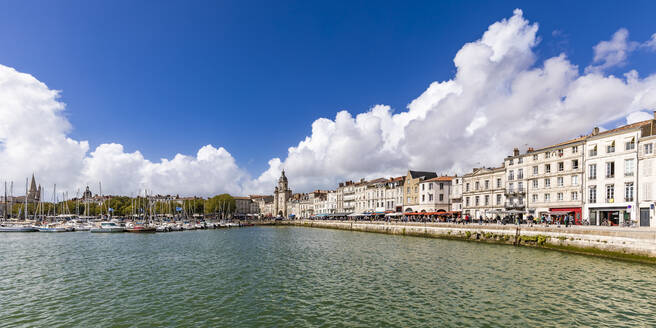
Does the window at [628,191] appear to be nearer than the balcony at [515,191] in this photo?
Yes

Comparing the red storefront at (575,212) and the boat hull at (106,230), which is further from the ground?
the red storefront at (575,212)

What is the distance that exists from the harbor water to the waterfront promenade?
61.3 inches

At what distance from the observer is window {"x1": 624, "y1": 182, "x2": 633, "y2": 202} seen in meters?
38.5

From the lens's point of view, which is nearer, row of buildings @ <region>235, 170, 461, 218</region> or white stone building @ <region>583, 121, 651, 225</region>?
white stone building @ <region>583, 121, 651, 225</region>

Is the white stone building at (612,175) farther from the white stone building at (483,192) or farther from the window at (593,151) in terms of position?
the white stone building at (483,192)

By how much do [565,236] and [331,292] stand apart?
27431mm

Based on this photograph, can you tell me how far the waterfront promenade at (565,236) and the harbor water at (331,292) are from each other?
1.56 m

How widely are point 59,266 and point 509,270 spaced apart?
34460mm

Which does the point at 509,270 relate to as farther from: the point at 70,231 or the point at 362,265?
the point at 70,231

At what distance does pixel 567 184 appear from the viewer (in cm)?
4709

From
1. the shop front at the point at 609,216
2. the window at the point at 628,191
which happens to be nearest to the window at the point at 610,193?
the shop front at the point at 609,216

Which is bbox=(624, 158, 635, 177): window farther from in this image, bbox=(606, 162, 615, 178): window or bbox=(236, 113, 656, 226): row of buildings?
bbox=(606, 162, 615, 178): window

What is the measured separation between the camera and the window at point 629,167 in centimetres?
3859

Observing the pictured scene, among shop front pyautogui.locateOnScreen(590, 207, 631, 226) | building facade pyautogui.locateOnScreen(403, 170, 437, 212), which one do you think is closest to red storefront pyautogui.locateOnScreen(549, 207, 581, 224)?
shop front pyautogui.locateOnScreen(590, 207, 631, 226)
